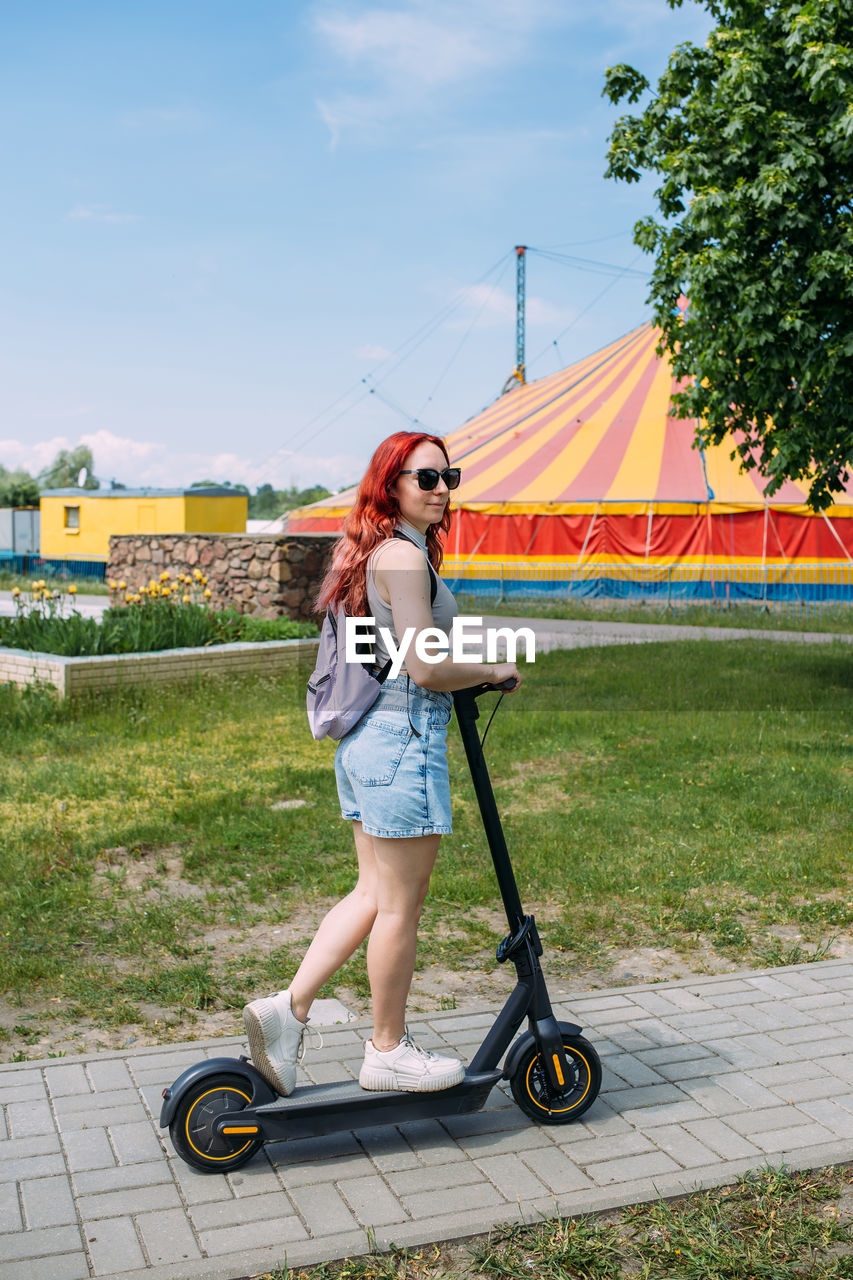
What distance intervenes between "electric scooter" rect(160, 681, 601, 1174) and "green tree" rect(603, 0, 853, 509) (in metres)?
8.00

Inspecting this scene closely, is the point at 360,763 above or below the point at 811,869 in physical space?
above

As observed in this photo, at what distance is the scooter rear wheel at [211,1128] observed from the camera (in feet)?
10.3

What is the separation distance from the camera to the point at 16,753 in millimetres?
8656

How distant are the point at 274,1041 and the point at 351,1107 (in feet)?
0.88

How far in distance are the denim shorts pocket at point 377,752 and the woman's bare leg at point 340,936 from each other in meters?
0.23

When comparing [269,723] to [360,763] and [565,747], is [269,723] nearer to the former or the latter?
[565,747]

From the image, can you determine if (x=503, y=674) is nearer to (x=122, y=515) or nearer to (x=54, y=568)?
(x=122, y=515)

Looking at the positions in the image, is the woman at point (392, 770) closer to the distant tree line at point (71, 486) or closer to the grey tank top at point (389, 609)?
the grey tank top at point (389, 609)

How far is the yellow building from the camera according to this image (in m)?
29.8

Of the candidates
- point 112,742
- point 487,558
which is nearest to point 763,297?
point 112,742

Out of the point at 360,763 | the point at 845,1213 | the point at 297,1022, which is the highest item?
the point at 360,763

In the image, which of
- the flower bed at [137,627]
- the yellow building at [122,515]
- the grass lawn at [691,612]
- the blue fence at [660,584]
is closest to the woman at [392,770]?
the flower bed at [137,627]

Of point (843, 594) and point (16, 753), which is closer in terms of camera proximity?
point (16, 753)

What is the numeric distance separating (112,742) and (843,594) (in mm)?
18996
